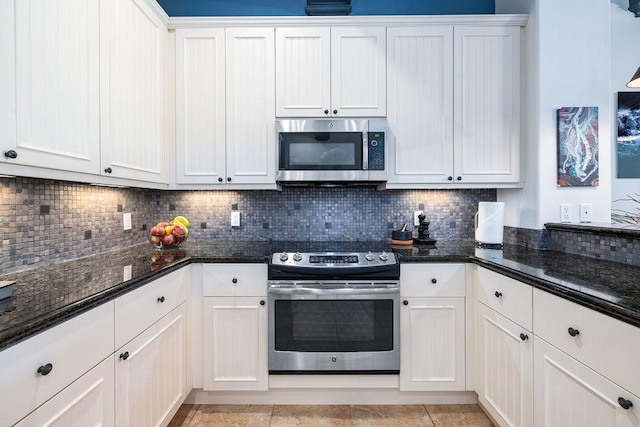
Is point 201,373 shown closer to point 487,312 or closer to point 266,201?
point 266,201

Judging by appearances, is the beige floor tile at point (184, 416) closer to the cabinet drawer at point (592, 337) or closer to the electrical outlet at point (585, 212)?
the cabinet drawer at point (592, 337)

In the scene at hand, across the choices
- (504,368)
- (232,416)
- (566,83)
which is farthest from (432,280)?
(566,83)

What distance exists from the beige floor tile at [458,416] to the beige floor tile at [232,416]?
968 millimetres

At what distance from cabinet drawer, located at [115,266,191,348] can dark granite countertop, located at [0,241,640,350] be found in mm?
47

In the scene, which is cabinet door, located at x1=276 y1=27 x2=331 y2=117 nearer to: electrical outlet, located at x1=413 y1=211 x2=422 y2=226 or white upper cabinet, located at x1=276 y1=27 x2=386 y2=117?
white upper cabinet, located at x1=276 y1=27 x2=386 y2=117

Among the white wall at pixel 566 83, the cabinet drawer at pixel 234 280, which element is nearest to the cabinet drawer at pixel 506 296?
the white wall at pixel 566 83

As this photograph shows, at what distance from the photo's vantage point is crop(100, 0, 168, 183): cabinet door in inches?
62.0

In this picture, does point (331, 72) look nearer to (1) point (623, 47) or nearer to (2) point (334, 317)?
(2) point (334, 317)

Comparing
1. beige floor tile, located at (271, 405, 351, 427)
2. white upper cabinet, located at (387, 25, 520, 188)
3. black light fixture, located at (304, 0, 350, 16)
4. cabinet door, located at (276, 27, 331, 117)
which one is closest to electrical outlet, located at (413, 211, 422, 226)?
white upper cabinet, located at (387, 25, 520, 188)

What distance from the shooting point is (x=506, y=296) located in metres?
1.58

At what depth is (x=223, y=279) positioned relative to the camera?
197 centimetres

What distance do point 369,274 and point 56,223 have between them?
5.45ft

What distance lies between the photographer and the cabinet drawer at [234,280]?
1958 mm

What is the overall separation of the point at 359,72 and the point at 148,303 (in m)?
1.89
